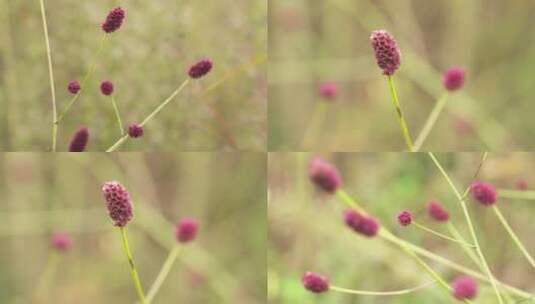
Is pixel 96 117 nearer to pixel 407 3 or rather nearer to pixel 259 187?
pixel 259 187

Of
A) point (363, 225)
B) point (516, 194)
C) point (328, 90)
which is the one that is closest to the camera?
point (363, 225)

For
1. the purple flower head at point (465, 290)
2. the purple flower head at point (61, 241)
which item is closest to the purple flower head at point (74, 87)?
the purple flower head at point (61, 241)

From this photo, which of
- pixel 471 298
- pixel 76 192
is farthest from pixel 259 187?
pixel 471 298

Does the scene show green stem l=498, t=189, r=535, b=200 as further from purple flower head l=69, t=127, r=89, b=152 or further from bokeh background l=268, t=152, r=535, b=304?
purple flower head l=69, t=127, r=89, b=152

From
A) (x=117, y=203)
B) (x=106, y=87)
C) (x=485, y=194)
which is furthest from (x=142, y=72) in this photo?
(x=485, y=194)

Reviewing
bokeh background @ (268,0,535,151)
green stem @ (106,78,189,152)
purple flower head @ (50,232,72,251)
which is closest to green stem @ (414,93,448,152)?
bokeh background @ (268,0,535,151)

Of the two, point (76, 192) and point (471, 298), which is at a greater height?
point (471, 298)

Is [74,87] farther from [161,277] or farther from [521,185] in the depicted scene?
[521,185]
